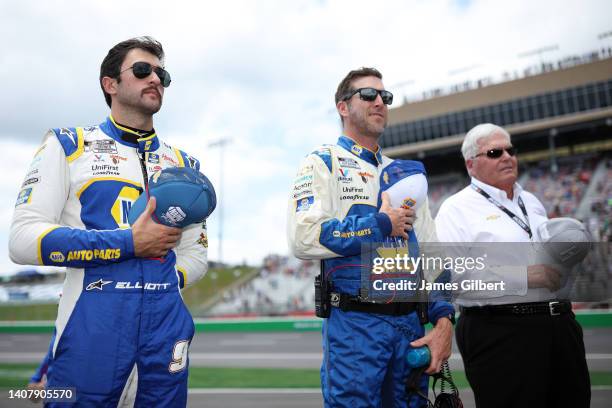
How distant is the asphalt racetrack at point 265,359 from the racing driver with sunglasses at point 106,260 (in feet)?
14.9

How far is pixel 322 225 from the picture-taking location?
2.55 meters

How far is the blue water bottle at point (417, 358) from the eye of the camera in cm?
256

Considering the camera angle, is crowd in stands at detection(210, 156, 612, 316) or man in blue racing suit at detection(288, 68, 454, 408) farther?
crowd in stands at detection(210, 156, 612, 316)

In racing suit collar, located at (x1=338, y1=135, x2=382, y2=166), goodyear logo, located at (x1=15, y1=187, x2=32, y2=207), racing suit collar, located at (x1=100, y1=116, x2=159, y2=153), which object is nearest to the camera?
goodyear logo, located at (x1=15, y1=187, x2=32, y2=207)

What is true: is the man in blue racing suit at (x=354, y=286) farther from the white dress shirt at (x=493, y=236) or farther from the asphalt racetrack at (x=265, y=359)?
the asphalt racetrack at (x=265, y=359)

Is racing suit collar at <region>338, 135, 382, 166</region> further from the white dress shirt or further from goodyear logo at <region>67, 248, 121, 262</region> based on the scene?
goodyear logo at <region>67, 248, 121, 262</region>

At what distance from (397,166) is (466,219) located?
0.81m

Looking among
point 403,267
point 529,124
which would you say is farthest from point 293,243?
point 529,124

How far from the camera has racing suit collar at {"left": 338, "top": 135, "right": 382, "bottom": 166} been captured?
298cm

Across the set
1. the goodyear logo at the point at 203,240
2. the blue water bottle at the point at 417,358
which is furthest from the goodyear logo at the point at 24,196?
the blue water bottle at the point at 417,358

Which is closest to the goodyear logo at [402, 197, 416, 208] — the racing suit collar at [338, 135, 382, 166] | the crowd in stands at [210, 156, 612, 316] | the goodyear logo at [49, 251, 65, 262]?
the racing suit collar at [338, 135, 382, 166]

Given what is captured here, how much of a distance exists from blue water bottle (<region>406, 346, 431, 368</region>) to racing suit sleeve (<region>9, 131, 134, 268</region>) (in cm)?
143

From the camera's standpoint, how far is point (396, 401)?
102 inches

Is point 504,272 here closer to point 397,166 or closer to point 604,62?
point 397,166
